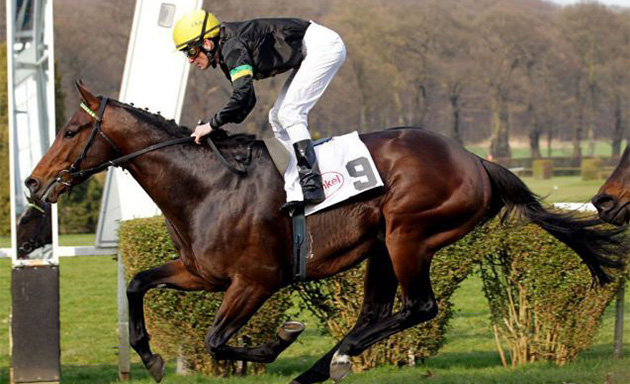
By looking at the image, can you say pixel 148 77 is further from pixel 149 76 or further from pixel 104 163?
pixel 104 163

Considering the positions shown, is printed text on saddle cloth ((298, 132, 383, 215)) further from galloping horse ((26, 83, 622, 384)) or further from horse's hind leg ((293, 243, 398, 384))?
horse's hind leg ((293, 243, 398, 384))

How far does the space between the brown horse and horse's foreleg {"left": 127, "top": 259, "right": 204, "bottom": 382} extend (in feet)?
6.33

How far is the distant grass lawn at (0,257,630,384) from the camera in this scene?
5.47 meters

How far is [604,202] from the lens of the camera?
4504 mm

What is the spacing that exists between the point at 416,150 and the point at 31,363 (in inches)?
106

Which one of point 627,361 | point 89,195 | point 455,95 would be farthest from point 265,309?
point 455,95

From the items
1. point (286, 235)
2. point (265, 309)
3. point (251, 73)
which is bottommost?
point (265, 309)

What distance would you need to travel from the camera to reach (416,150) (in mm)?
4664

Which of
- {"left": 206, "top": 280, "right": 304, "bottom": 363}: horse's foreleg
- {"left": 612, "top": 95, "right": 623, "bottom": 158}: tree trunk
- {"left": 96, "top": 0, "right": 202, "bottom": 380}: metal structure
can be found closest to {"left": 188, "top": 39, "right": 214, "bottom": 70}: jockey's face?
{"left": 206, "top": 280, "right": 304, "bottom": 363}: horse's foreleg

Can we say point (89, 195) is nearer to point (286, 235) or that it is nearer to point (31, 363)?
point (31, 363)

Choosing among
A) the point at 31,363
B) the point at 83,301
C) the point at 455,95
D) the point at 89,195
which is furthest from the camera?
the point at 455,95

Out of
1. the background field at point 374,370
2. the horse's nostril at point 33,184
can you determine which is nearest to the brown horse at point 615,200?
the background field at point 374,370

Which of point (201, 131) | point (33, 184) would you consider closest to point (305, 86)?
point (201, 131)

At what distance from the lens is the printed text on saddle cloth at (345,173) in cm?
450
